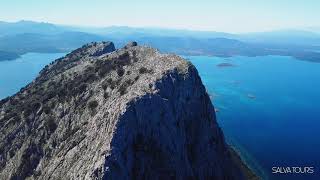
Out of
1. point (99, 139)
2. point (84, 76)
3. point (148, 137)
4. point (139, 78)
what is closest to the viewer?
point (99, 139)

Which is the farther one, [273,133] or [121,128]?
[273,133]

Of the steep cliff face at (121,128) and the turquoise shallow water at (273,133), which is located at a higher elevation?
the steep cliff face at (121,128)

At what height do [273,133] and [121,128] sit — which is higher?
[121,128]

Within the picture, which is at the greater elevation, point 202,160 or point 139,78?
point 139,78

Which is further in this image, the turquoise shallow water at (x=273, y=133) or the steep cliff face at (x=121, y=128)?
the turquoise shallow water at (x=273, y=133)

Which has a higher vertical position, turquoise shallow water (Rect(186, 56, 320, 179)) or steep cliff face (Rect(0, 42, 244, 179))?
steep cliff face (Rect(0, 42, 244, 179))

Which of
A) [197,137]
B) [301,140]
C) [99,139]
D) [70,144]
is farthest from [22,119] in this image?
[301,140]

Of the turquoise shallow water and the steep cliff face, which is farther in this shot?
the turquoise shallow water

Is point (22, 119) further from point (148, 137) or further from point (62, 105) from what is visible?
point (148, 137)
